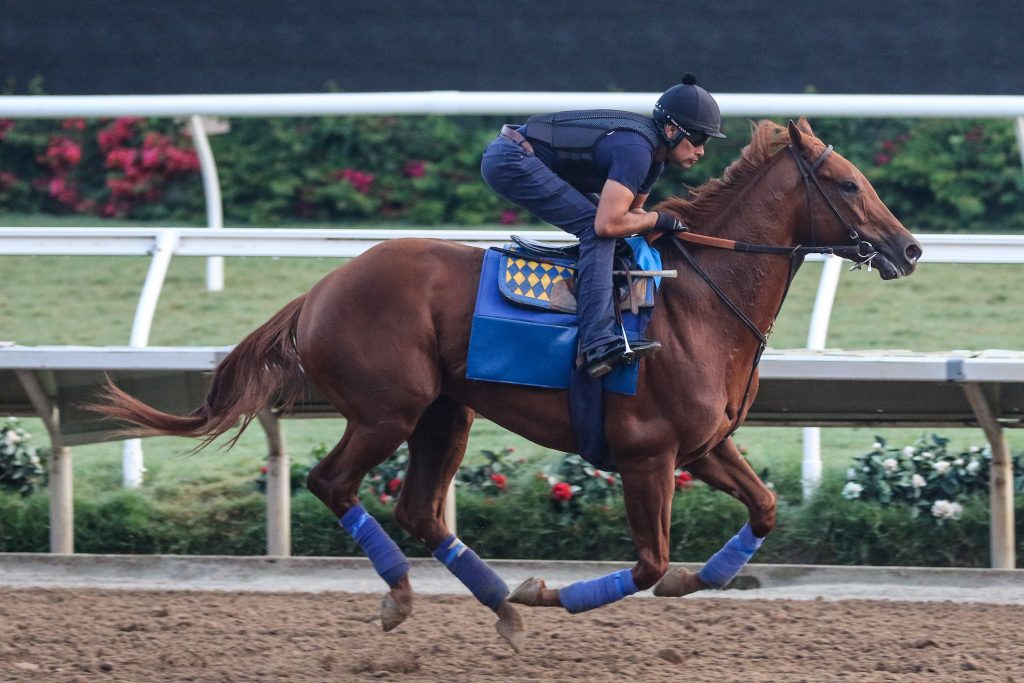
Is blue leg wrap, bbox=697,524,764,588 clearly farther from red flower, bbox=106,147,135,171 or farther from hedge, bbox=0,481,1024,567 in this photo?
red flower, bbox=106,147,135,171

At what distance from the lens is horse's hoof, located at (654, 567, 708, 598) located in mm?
4332

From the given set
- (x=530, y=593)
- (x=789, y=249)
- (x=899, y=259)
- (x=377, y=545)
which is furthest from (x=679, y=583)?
(x=899, y=259)

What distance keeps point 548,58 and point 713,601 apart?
5.06m

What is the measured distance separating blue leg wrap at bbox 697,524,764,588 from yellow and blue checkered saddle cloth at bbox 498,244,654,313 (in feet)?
2.59

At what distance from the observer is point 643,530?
13.9 ft

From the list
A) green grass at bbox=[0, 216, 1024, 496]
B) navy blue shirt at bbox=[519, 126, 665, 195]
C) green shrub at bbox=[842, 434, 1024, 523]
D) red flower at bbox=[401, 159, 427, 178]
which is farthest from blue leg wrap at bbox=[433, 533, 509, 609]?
red flower at bbox=[401, 159, 427, 178]

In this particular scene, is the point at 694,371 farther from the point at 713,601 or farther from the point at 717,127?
the point at 713,601

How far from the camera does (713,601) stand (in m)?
4.99

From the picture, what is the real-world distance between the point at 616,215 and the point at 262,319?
4159 millimetres

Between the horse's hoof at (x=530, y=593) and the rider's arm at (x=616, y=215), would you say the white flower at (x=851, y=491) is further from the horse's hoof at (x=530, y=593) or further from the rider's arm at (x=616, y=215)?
the rider's arm at (x=616, y=215)

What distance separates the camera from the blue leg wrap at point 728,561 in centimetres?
437

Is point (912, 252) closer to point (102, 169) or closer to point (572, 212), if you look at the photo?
point (572, 212)

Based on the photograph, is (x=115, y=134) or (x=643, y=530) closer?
(x=643, y=530)

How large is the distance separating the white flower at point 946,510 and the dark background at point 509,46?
4172 millimetres
